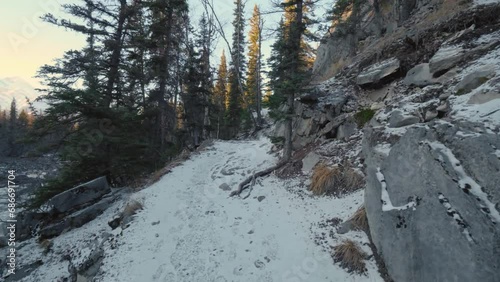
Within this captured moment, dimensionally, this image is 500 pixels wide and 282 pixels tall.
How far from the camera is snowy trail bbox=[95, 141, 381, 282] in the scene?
4.96 meters

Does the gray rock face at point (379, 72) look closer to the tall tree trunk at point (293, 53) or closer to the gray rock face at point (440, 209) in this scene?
the tall tree trunk at point (293, 53)

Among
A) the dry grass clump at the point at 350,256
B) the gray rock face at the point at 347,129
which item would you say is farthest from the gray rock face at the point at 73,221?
the gray rock face at the point at 347,129

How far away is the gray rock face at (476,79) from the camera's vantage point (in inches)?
183

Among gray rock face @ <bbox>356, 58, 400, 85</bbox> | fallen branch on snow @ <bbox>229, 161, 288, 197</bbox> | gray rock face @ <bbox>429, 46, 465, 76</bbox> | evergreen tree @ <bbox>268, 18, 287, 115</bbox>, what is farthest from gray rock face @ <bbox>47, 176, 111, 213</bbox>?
gray rock face @ <bbox>429, 46, 465, 76</bbox>

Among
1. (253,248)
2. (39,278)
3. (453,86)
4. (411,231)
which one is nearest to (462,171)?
(411,231)

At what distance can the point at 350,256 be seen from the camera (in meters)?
4.50

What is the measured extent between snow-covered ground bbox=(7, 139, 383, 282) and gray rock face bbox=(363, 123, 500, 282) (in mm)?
791

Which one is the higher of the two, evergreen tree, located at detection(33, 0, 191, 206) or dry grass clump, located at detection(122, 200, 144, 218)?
evergreen tree, located at detection(33, 0, 191, 206)

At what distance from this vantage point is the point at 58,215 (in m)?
9.36

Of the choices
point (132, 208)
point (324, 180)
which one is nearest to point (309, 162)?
point (324, 180)

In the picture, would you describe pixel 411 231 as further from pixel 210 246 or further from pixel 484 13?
pixel 484 13

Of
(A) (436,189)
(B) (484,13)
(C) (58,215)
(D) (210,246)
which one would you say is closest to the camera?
(A) (436,189)

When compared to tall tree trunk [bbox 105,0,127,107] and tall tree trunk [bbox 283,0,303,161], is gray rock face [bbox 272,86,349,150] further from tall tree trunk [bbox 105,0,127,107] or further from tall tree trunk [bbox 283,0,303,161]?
tall tree trunk [bbox 105,0,127,107]

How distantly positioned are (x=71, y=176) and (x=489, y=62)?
14.0 metres
